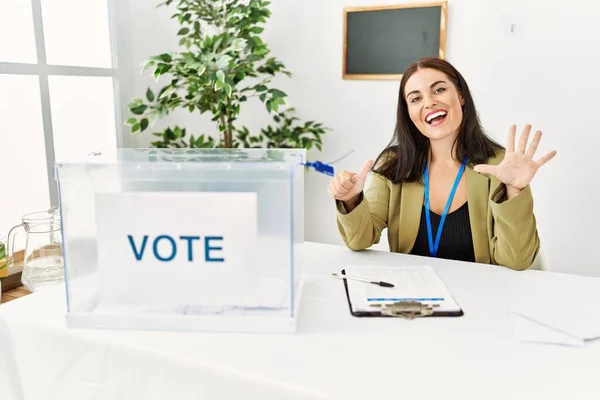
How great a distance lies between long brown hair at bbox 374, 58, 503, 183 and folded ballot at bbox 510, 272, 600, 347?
0.49 metres

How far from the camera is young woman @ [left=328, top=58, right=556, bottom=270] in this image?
154cm

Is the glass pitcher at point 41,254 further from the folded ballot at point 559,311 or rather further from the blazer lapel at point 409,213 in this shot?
the folded ballot at point 559,311

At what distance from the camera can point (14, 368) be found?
40.3 inches

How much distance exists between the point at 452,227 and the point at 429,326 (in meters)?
0.68

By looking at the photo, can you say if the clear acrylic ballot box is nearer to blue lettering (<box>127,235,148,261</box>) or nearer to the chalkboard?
blue lettering (<box>127,235,148,261</box>)

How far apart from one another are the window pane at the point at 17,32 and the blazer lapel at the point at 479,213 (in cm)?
194

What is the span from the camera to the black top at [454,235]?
62.1 inches

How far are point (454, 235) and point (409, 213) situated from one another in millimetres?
142

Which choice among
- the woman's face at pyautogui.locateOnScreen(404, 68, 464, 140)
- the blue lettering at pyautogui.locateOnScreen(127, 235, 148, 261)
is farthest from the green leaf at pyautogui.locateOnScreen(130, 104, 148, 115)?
the blue lettering at pyautogui.locateOnScreen(127, 235, 148, 261)

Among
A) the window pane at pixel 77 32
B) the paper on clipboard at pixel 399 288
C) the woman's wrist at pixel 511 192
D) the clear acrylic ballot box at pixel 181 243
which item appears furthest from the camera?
the window pane at pixel 77 32

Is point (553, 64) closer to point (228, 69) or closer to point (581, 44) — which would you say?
point (581, 44)

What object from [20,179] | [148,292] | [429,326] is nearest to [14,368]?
[148,292]

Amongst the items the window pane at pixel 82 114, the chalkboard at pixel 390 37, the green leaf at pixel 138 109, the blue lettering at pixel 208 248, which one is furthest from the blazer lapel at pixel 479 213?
the window pane at pixel 82 114

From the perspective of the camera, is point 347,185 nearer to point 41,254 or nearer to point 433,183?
point 433,183
